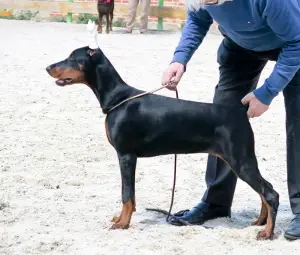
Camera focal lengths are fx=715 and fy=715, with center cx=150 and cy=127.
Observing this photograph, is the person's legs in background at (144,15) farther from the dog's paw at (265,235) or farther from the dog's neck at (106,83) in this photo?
the dog's paw at (265,235)

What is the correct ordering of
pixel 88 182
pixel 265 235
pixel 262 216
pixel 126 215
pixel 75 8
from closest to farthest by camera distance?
pixel 265 235 < pixel 126 215 < pixel 262 216 < pixel 88 182 < pixel 75 8

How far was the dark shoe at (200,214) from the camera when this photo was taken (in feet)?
16.7

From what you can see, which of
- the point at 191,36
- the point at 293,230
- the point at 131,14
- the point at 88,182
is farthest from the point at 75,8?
the point at 293,230

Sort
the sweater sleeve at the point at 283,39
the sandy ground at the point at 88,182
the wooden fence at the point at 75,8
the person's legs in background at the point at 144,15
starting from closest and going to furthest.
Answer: the sweater sleeve at the point at 283,39
the sandy ground at the point at 88,182
the person's legs in background at the point at 144,15
the wooden fence at the point at 75,8

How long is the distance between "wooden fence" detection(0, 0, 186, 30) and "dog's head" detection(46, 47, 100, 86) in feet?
51.6

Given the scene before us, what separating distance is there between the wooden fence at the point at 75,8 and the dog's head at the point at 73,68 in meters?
15.7

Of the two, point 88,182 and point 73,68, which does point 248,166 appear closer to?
point 73,68

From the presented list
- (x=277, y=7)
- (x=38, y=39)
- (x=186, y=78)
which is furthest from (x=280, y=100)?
(x=38, y=39)

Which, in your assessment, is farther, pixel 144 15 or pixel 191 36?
pixel 144 15

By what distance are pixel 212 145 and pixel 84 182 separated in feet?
5.67

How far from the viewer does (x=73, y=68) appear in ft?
16.0

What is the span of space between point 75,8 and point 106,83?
1721cm

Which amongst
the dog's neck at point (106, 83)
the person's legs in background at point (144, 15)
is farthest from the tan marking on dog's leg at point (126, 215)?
the person's legs in background at point (144, 15)

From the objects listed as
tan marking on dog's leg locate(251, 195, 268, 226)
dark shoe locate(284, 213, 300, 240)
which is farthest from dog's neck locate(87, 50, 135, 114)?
dark shoe locate(284, 213, 300, 240)
